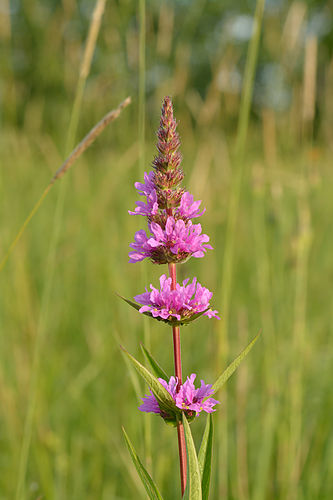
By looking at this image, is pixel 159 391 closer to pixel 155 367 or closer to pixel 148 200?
pixel 155 367

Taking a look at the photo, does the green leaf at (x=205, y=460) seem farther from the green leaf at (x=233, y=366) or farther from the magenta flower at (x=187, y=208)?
the magenta flower at (x=187, y=208)

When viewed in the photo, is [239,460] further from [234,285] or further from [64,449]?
[234,285]

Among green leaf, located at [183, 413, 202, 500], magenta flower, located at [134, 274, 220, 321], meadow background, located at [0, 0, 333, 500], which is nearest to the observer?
green leaf, located at [183, 413, 202, 500]

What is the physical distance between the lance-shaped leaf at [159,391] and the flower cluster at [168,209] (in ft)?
0.53

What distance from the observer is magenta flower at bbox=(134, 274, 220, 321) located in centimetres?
71

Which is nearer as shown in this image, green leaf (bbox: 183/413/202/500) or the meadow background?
green leaf (bbox: 183/413/202/500)

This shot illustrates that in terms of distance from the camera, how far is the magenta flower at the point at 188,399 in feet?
2.27

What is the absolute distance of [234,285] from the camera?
3041mm

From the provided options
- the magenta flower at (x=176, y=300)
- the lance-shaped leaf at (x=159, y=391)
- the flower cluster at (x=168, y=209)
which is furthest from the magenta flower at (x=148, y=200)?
the lance-shaped leaf at (x=159, y=391)

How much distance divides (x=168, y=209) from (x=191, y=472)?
0.37m

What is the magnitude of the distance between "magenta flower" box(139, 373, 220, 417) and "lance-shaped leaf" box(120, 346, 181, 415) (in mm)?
12

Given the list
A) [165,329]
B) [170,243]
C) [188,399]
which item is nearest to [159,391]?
[188,399]

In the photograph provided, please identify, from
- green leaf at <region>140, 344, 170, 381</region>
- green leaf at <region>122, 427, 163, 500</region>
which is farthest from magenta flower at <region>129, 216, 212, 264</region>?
green leaf at <region>122, 427, 163, 500</region>

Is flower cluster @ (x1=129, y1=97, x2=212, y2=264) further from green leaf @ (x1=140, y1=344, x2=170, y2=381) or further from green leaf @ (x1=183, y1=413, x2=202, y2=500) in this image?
green leaf @ (x1=183, y1=413, x2=202, y2=500)
